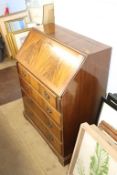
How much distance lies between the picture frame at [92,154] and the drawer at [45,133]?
8.1 inches

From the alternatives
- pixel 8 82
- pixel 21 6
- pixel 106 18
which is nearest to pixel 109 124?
pixel 106 18

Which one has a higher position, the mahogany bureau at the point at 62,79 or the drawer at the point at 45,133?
the mahogany bureau at the point at 62,79

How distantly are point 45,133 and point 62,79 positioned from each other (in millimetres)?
681

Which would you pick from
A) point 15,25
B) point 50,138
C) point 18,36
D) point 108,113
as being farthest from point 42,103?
point 15,25

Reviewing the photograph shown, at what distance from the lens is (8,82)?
2844mm

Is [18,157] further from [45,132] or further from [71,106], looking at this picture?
[71,106]

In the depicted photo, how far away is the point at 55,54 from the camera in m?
1.46

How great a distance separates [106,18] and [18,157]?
4.33 ft

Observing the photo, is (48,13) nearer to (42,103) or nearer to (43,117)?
(42,103)

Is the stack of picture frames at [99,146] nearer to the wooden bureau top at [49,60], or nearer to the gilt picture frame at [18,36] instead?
the wooden bureau top at [49,60]

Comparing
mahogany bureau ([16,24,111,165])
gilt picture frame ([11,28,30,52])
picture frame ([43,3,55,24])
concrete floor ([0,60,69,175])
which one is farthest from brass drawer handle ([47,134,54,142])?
gilt picture frame ([11,28,30,52])

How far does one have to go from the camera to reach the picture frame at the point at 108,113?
4.57 feet

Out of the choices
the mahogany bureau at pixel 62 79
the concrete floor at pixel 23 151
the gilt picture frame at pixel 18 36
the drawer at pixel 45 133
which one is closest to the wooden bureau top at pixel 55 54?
the mahogany bureau at pixel 62 79

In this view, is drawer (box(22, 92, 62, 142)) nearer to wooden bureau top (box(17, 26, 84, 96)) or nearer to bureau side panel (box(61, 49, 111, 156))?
bureau side panel (box(61, 49, 111, 156))
